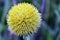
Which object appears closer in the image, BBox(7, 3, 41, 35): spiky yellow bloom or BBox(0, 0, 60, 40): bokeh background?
BBox(7, 3, 41, 35): spiky yellow bloom

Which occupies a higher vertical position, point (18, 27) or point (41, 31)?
point (18, 27)

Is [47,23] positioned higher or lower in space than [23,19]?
lower

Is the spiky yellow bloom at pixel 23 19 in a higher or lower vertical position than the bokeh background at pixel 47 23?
higher

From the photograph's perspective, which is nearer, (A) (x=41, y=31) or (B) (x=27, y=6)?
(B) (x=27, y=6)

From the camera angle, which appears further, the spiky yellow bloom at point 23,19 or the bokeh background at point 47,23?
the bokeh background at point 47,23

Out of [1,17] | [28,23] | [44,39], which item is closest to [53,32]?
[44,39]

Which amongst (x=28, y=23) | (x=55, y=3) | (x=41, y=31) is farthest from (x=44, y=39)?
(x=28, y=23)

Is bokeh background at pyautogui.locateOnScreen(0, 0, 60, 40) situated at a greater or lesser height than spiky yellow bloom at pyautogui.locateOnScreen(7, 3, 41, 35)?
lesser

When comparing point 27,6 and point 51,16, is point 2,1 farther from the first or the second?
point 27,6

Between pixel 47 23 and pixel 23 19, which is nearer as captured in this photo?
pixel 23 19

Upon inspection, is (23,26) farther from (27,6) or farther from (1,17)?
(1,17)
